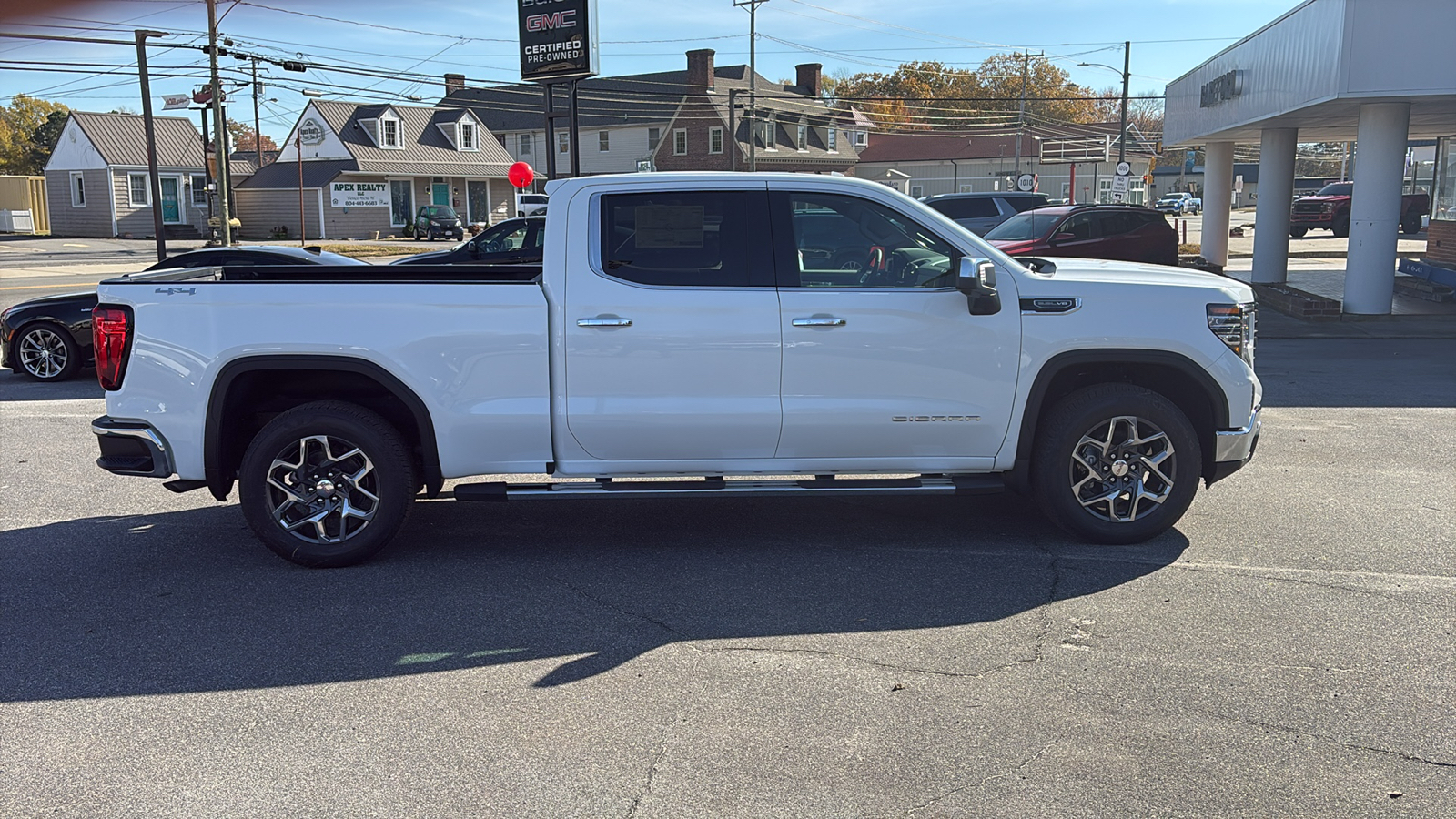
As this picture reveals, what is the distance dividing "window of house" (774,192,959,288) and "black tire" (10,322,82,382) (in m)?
9.64

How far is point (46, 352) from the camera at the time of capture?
39.9 feet

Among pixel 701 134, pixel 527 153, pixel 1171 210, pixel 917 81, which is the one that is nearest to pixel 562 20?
pixel 701 134

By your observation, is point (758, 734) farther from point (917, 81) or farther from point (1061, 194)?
point (917, 81)

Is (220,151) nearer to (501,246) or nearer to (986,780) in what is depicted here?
(501,246)

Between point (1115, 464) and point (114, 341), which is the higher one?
point (114, 341)

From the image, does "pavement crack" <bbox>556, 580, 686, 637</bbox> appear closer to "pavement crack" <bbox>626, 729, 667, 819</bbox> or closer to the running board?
the running board

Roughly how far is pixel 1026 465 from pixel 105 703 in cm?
428

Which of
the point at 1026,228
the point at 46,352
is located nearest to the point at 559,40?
the point at 1026,228

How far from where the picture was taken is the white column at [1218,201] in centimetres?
2806

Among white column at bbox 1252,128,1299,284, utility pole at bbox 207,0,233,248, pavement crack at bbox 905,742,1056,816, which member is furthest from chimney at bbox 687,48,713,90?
pavement crack at bbox 905,742,1056,816

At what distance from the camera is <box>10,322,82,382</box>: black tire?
1211 centimetres

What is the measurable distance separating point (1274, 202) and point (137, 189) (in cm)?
5163

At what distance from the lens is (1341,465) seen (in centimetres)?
795

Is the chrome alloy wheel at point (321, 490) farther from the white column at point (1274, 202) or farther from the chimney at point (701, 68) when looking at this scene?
the chimney at point (701, 68)
